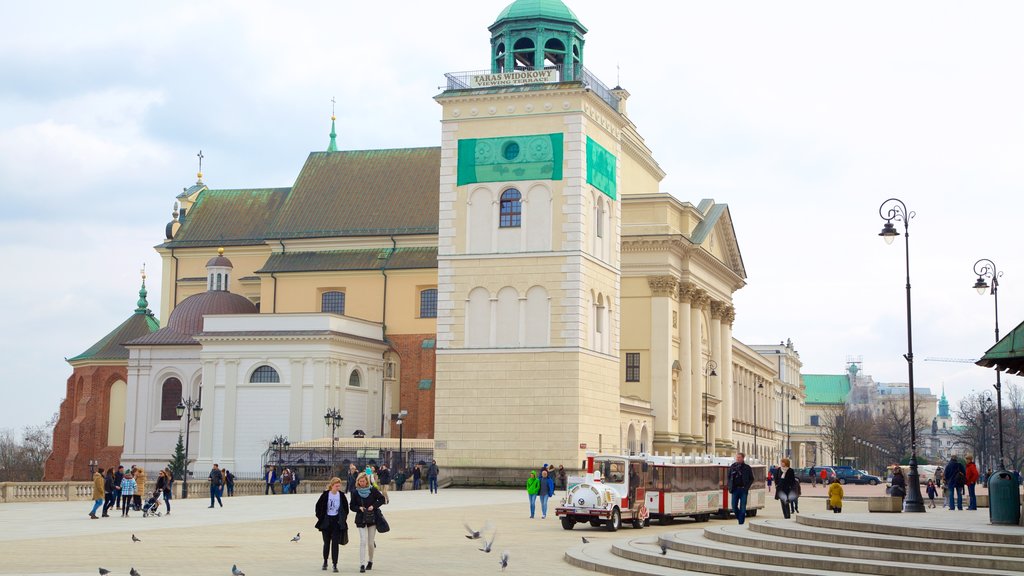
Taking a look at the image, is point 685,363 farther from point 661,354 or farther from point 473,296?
point 473,296

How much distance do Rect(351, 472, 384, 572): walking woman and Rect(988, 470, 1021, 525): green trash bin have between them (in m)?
11.2

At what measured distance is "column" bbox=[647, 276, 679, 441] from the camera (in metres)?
77.2

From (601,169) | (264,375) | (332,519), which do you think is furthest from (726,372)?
(332,519)

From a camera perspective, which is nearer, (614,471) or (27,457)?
(614,471)

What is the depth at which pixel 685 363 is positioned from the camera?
80.3 m

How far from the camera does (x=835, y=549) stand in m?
22.9

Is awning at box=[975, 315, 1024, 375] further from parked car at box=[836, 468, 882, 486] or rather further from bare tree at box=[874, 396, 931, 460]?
bare tree at box=[874, 396, 931, 460]

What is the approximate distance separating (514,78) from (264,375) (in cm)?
2201

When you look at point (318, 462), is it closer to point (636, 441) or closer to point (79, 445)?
point (636, 441)

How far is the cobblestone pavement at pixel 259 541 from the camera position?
23.2 m

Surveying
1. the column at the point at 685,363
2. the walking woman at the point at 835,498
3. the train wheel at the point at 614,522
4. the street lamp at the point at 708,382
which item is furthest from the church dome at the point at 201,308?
the walking woman at the point at 835,498

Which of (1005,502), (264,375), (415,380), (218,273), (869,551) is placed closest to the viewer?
(869,551)

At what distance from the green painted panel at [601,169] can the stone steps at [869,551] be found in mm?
39527

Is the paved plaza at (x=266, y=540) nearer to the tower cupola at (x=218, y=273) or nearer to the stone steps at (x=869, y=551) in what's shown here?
the stone steps at (x=869, y=551)
